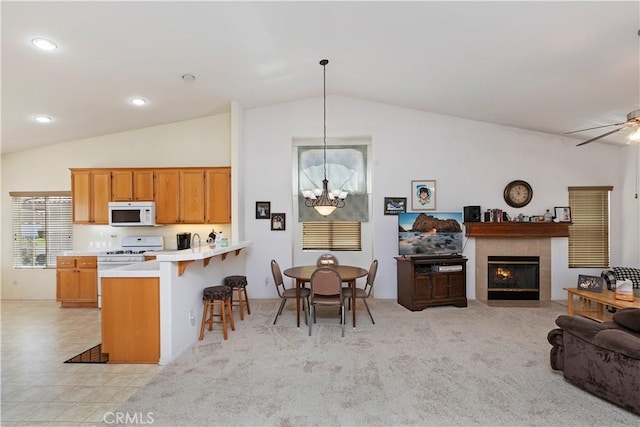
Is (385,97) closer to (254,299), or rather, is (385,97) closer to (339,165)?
(339,165)

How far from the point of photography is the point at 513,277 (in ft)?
18.0

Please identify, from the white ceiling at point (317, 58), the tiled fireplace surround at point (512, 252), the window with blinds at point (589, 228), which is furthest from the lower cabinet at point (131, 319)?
the window with blinds at point (589, 228)

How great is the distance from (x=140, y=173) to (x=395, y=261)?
4747mm

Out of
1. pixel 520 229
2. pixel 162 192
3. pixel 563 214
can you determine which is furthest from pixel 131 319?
pixel 563 214

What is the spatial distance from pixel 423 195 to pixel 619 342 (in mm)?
3600

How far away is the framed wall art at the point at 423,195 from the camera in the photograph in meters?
5.58

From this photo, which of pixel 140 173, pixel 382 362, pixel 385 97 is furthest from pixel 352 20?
pixel 140 173

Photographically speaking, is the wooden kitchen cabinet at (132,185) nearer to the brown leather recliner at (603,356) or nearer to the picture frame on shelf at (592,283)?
the brown leather recliner at (603,356)

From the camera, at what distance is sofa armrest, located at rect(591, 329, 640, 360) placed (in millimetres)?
2138

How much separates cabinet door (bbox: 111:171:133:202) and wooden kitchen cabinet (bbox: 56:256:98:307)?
1.08 meters

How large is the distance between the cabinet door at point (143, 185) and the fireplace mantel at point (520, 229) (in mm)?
5588

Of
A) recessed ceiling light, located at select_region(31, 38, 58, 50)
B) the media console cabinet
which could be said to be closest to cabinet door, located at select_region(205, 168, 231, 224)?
recessed ceiling light, located at select_region(31, 38, 58, 50)

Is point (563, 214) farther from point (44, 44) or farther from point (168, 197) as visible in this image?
point (44, 44)

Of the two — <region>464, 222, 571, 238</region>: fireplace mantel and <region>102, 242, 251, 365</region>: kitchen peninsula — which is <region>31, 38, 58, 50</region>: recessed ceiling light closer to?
<region>102, 242, 251, 365</region>: kitchen peninsula
